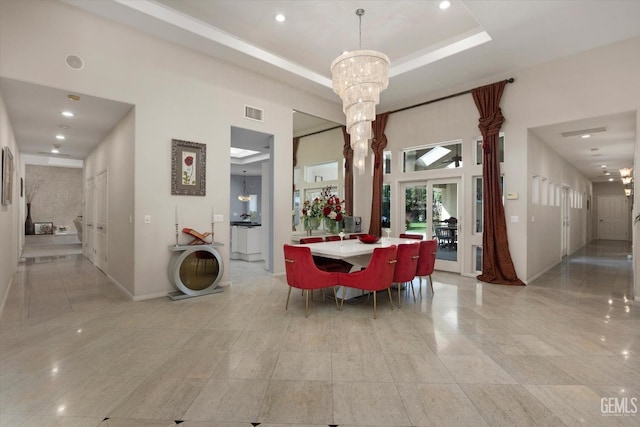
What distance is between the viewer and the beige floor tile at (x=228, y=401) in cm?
198

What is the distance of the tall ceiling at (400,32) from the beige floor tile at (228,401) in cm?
420

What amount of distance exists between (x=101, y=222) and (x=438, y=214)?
22.9 feet

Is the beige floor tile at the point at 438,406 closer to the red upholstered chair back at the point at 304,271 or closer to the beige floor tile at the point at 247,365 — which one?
the beige floor tile at the point at 247,365

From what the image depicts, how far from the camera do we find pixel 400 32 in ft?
16.5

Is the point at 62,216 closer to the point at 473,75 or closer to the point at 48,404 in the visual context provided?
the point at 48,404

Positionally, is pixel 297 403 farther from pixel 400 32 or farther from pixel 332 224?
pixel 400 32

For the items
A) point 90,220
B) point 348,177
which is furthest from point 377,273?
point 90,220

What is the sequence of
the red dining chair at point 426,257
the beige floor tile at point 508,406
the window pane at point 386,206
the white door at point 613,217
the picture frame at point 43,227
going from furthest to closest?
the white door at point 613,217
the picture frame at point 43,227
the window pane at point 386,206
the red dining chair at point 426,257
the beige floor tile at point 508,406

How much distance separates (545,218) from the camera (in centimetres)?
686

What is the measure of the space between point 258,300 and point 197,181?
2.08 metres

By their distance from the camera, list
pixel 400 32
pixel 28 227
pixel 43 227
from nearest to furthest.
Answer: pixel 400 32 → pixel 28 227 → pixel 43 227

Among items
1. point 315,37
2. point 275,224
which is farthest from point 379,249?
point 315,37

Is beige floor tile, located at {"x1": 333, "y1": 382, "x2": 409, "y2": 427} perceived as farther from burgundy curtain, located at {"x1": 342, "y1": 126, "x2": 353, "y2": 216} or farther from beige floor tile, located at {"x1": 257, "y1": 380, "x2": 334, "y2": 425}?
burgundy curtain, located at {"x1": 342, "y1": 126, "x2": 353, "y2": 216}

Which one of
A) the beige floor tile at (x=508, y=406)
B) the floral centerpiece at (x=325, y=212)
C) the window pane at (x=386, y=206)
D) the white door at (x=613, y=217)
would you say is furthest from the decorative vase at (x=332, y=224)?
the white door at (x=613, y=217)
